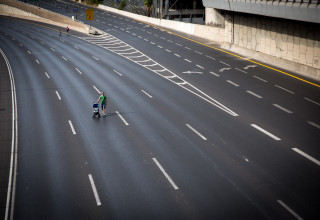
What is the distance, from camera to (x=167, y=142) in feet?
67.6

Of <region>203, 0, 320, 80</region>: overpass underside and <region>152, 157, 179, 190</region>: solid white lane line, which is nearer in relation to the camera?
<region>152, 157, 179, 190</region>: solid white lane line

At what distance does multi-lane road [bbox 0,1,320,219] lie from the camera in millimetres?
14797

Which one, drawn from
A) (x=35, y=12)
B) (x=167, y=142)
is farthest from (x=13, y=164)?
(x=35, y=12)

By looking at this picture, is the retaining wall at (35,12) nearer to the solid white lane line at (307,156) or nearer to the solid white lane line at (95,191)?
the solid white lane line at (307,156)

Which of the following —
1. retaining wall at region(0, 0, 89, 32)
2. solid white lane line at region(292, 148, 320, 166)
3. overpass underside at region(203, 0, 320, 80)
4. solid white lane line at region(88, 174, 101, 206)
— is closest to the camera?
solid white lane line at region(88, 174, 101, 206)

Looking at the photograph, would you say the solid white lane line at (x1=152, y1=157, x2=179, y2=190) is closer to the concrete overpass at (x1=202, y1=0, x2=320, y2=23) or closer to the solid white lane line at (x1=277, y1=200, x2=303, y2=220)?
the solid white lane line at (x1=277, y1=200, x2=303, y2=220)

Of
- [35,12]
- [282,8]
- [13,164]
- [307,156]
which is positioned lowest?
[13,164]

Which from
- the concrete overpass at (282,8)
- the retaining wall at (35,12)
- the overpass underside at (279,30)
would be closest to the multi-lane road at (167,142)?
the overpass underside at (279,30)

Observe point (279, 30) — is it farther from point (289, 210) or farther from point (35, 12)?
point (35, 12)

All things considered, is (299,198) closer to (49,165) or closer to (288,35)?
(49,165)

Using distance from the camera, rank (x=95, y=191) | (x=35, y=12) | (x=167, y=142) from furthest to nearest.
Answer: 1. (x=35, y=12)
2. (x=167, y=142)
3. (x=95, y=191)

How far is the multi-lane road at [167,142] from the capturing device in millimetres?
14797

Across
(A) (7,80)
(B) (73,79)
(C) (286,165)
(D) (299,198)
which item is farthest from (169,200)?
(A) (7,80)

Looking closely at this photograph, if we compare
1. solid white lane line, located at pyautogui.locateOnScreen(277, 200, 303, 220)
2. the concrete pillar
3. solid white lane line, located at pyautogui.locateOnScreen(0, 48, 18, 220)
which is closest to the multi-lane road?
solid white lane line, located at pyautogui.locateOnScreen(277, 200, 303, 220)
